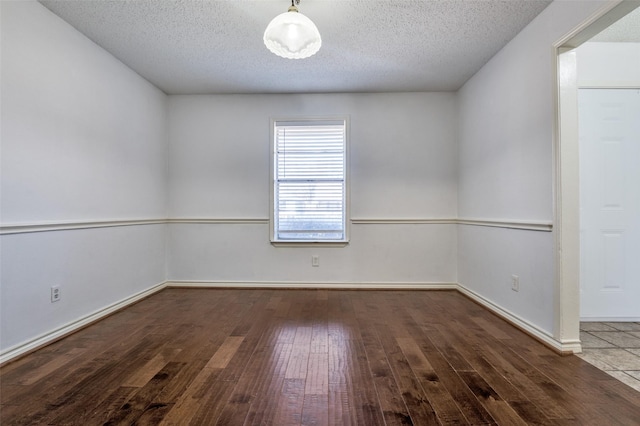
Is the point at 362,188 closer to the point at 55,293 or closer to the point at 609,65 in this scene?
the point at 609,65

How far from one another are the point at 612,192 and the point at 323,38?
2857 mm

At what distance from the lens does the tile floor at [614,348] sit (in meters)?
1.78

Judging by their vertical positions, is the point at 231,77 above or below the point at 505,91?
above

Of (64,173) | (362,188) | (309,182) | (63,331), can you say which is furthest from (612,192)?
(63,331)

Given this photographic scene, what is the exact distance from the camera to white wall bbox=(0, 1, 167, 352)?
1.96 meters

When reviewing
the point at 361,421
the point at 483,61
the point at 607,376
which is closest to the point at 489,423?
the point at 361,421

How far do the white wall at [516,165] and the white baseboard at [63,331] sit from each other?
3655 millimetres

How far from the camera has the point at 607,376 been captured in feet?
5.68

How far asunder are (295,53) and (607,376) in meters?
2.83

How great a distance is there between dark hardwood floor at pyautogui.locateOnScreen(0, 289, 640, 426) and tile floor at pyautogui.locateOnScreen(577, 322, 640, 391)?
113 millimetres

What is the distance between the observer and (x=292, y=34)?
1.97m

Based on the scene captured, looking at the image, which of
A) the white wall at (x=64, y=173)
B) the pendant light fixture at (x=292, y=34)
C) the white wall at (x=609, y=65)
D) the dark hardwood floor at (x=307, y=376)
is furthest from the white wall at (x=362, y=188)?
the pendant light fixture at (x=292, y=34)

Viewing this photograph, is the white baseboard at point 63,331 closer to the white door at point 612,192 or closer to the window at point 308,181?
the window at point 308,181

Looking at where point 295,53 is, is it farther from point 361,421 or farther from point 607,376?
point 607,376
